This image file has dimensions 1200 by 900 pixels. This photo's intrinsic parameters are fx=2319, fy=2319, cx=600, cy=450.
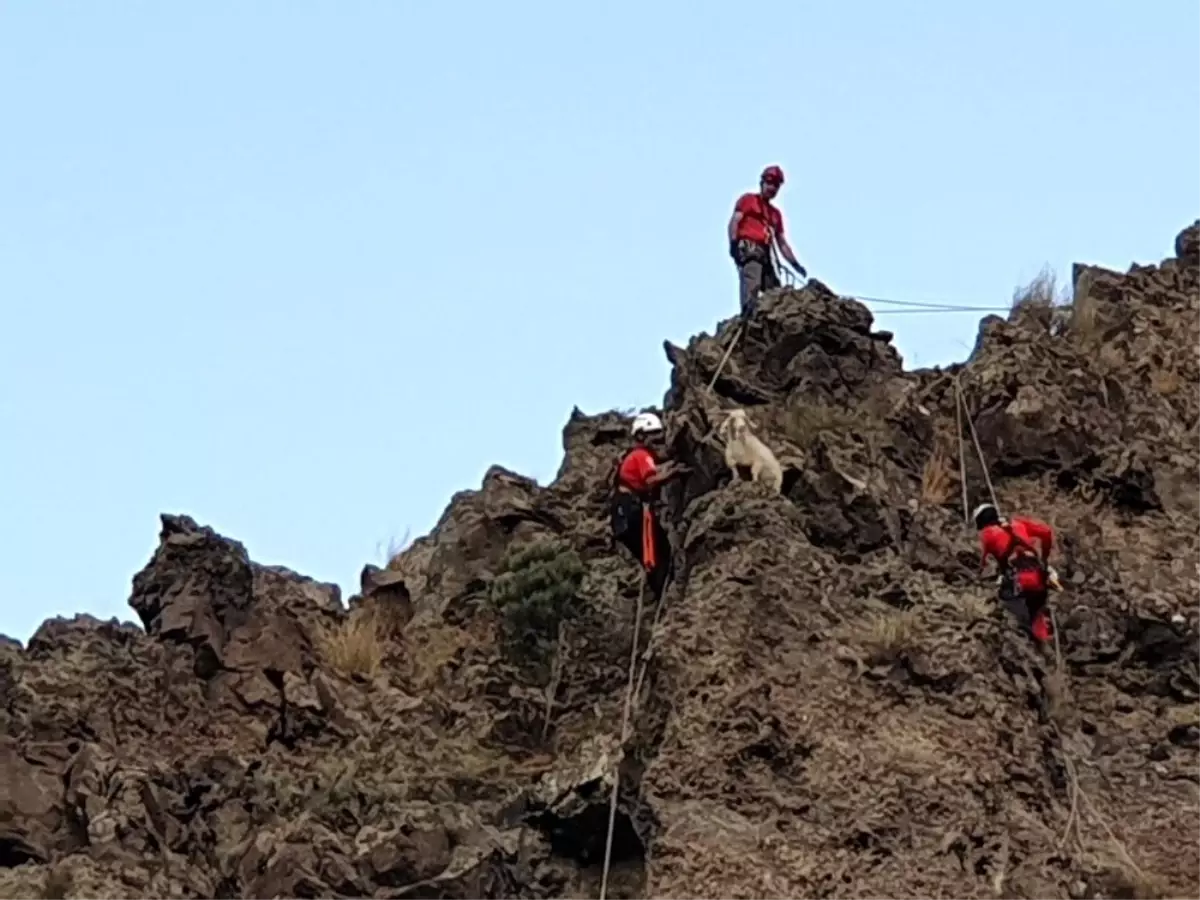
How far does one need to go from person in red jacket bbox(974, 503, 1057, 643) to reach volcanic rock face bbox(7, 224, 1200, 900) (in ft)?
0.99

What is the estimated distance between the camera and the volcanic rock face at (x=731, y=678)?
560 inches

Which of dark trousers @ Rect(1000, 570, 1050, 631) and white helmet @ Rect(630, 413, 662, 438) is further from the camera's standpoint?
white helmet @ Rect(630, 413, 662, 438)

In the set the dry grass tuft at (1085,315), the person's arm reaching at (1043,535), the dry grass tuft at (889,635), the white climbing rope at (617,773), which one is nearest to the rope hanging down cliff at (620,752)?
the white climbing rope at (617,773)

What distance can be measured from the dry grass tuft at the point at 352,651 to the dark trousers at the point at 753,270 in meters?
4.87

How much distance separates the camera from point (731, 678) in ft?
48.8

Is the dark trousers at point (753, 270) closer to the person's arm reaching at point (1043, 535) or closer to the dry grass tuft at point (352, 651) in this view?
the dry grass tuft at point (352, 651)

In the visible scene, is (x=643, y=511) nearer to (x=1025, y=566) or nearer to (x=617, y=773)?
(x=1025, y=566)

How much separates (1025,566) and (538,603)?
4.51m

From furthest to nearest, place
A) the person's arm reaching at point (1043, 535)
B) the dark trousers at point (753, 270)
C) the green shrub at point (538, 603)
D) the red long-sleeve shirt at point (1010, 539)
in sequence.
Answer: the dark trousers at point (753, 270), the green shrub at point (538, 603), the person's arm reaching at point (1043, 535), the red long-sleeve shirt at point (1010, 539)

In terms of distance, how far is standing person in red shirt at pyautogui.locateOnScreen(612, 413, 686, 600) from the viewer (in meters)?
18.3

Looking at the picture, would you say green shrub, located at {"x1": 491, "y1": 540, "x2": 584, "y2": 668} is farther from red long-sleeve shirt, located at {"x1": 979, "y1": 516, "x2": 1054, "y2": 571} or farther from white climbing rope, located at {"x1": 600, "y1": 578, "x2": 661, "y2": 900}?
red long-sleeve shirt, located at {"x1": 979, "y1": 516, "x2": 1054, "y2": 571}

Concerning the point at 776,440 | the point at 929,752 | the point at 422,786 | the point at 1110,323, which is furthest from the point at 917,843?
the point at 1110,323

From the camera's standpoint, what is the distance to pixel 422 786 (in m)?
16.5

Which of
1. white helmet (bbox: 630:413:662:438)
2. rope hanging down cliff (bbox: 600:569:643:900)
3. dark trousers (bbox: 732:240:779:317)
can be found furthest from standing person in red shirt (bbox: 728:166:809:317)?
rope hanging down cliff (bbox: 600:569:643:900)
